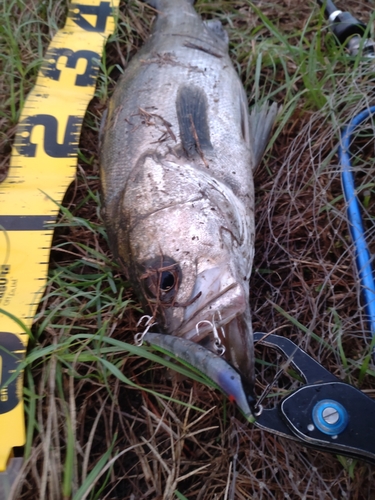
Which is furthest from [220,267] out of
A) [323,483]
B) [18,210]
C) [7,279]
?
[18,210]

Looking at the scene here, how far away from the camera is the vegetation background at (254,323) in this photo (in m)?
1.64

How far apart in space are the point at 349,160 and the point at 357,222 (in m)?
0.41

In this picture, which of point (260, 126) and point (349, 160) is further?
point (260, 126)

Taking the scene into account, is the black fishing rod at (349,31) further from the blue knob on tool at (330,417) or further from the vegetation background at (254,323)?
the blue knob on tool at (330,417)

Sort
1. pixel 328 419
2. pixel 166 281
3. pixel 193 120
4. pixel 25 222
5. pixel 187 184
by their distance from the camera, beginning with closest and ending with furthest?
1. pixel 328 419
2. pixel 166 281
3. pixel 187 184
4. pixel 193 120
5. pixel 25 222

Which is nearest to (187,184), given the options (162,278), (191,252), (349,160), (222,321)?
(191,252)

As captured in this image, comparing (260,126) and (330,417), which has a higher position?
(260,126)

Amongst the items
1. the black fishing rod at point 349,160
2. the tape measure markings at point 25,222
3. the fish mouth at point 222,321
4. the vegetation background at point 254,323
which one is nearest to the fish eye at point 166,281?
the fish mouth at point 222,321

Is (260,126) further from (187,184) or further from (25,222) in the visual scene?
(25,222)

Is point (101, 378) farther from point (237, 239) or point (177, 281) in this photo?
point (237, 239)

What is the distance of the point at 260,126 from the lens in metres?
2.49

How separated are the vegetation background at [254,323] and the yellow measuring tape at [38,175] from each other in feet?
0.26

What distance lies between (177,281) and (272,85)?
1.85 meters

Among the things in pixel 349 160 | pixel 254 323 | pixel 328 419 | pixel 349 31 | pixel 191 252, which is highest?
pixel 349 31
